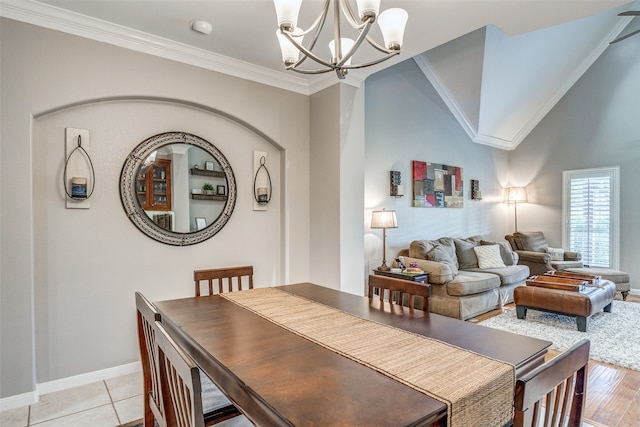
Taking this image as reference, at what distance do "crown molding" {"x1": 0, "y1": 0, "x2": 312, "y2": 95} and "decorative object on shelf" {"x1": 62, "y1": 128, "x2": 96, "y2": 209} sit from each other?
2.51ft

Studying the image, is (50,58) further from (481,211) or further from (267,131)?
(481,211)

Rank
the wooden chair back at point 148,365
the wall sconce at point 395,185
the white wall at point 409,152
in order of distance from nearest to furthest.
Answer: the wooden chair back at point 148,365 → the white wall at point 409,152 → the wall sconce at point 395,185

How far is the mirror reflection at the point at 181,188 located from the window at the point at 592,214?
6.29m

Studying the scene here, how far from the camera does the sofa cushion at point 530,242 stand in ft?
19.8

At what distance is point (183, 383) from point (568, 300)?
4.18 meters

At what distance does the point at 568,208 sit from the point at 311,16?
6.11 metres

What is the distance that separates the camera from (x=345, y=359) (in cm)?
126

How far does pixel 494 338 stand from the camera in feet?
4.82

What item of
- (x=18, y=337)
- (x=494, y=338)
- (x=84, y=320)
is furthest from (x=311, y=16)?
(x=18, y=337)

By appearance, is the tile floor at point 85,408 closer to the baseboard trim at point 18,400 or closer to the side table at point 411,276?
the baseboard trim at point 18,400

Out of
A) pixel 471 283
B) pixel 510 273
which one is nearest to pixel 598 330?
pixel 510 273

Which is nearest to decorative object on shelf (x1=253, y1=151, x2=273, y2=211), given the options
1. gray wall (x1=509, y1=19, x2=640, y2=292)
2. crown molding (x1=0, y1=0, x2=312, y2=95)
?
crown molding (x1=0, y1=0, x2=312, y2=95)

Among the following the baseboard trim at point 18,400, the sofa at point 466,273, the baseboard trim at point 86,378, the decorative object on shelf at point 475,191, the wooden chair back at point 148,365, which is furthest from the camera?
the decorative object on shelf at point 475,191

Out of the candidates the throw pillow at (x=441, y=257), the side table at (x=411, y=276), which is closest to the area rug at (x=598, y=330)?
the throw pillow at (x=441, y=257)
